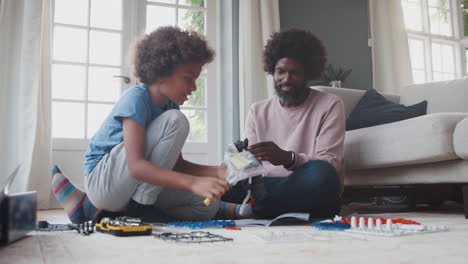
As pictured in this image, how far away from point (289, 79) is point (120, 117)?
0.69 m

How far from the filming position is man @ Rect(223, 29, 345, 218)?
1500mm

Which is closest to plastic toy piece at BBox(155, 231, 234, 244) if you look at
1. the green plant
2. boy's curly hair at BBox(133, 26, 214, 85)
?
boy's curly hair at BBox(133, 26, 214, 85)

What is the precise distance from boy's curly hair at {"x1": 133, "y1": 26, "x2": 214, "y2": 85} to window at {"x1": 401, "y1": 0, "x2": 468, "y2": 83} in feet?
10.9

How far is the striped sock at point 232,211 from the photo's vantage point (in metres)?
1.68

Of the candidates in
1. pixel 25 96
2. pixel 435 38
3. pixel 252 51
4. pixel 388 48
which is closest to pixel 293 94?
pixel 252 51

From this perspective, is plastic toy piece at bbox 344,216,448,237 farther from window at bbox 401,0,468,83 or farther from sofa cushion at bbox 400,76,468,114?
window at bbox 401,0,468,83

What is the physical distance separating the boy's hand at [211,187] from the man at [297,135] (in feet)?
1.23

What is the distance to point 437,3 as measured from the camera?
449cm

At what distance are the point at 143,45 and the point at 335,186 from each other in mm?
812

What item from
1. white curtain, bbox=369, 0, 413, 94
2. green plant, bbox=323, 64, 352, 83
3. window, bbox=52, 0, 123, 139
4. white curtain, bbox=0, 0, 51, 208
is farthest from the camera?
white curtain, bbox=369, 0, 413, 94

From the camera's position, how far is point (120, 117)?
137 centimetres

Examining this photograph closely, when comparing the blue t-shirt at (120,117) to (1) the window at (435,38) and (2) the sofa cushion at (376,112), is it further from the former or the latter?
(1) the window at (435,38)

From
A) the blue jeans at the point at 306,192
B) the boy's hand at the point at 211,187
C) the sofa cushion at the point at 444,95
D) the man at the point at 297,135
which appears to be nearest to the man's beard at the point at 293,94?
the man at the point at 297,135

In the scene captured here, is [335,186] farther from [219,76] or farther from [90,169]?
[219,76]
